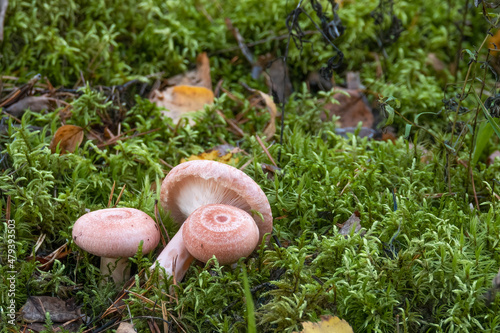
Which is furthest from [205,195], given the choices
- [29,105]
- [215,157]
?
[29,105]

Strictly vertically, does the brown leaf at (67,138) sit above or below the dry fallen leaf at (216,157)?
above

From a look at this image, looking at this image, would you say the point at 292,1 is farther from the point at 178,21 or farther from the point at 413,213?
the point at 413,213

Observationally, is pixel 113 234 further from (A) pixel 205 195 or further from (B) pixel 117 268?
(A) pixel 205 195

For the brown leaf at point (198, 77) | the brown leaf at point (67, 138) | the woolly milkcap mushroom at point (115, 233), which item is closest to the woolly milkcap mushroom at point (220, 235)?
the woolly milkcap mushroom at point (115, 233)

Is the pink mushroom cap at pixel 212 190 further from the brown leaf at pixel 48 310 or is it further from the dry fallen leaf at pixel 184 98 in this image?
the dry fallen leaf at pixel 184 98

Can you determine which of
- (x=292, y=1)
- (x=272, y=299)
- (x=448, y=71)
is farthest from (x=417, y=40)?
(x=272, y=299)

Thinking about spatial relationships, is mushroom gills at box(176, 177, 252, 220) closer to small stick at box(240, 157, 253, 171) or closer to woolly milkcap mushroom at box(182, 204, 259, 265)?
woolly milkcap mushroom at box(182, 204, 259, 265)
